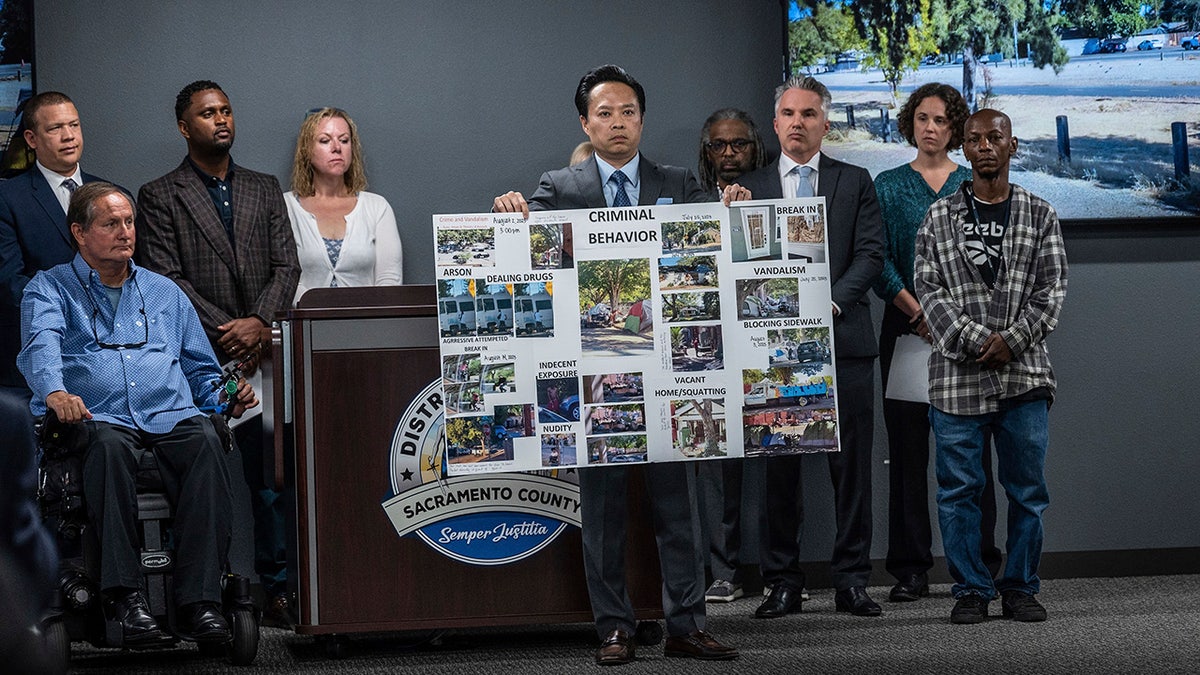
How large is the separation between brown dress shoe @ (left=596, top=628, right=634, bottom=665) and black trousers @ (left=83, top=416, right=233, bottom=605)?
3.69 feet

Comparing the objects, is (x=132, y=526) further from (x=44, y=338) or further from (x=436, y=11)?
(x=436, y=11)

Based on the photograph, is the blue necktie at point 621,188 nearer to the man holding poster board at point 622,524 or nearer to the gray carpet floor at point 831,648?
the man holding poster board at point 622,524

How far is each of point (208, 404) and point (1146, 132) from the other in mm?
3848

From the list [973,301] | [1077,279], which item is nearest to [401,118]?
[973,301]

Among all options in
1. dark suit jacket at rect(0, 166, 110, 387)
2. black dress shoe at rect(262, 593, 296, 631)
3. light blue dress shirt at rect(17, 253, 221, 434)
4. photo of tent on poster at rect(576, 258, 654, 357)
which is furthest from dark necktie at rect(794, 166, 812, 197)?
dark suit jacket at rect(0, 166, 110, 387)

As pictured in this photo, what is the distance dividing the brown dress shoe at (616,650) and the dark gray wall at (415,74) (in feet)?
7.44

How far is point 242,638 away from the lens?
3.98m

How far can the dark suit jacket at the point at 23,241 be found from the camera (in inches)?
184

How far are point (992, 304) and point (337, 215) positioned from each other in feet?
7.91

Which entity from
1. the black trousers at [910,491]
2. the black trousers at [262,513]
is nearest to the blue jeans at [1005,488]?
the black trousers at [910,491]

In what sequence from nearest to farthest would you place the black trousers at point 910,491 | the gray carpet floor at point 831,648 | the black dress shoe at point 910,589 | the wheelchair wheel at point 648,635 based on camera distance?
1. the gray carpet floor at point 831,648
2. the wheelchair wheel at point 648,635
3. the black dress shoe at point 910,589
4. the black trousers at point 910,491

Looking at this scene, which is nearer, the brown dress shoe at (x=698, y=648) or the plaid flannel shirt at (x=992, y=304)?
the brown dress shoe at (x=698, y=648)

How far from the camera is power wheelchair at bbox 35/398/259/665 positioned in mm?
3834

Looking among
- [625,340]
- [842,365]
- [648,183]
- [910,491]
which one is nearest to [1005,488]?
[842,365]
